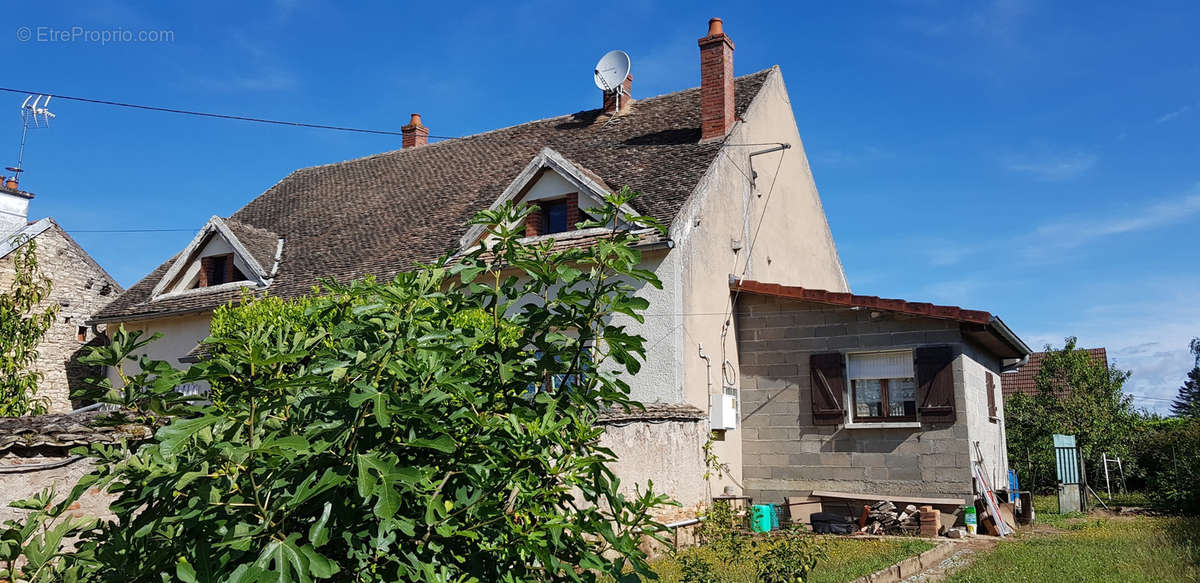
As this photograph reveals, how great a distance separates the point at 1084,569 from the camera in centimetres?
898

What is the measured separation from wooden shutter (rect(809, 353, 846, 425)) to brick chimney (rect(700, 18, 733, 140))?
4.76m

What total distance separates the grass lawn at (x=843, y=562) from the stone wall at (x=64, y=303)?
52.7 feet

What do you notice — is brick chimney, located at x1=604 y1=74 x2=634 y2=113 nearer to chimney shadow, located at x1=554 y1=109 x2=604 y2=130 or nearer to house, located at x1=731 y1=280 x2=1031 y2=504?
chimney shadow, located at x1=554 y1=109 x2=604 y2=130

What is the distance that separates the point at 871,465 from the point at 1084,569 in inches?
178

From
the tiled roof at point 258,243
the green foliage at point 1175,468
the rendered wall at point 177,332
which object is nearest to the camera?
the green foliage at point 1175,468

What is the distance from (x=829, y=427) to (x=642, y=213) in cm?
516

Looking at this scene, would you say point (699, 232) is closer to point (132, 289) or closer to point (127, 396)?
point (127, 396)

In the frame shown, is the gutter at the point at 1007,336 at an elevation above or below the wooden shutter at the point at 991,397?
above

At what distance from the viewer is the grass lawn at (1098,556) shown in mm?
Answer: 8477

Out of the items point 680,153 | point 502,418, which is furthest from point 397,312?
point 680,153

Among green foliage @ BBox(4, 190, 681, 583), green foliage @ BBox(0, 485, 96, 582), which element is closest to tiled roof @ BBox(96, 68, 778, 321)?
green foliage @ BBox(4, 190, 681, 583)

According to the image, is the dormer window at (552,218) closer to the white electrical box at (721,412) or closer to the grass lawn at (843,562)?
the white electrical box at (721,412)

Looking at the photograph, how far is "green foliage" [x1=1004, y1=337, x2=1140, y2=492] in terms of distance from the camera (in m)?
20.5

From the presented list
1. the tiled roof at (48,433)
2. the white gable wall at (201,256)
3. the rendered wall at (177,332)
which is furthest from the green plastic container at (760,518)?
the white gable wall at (201,256)
